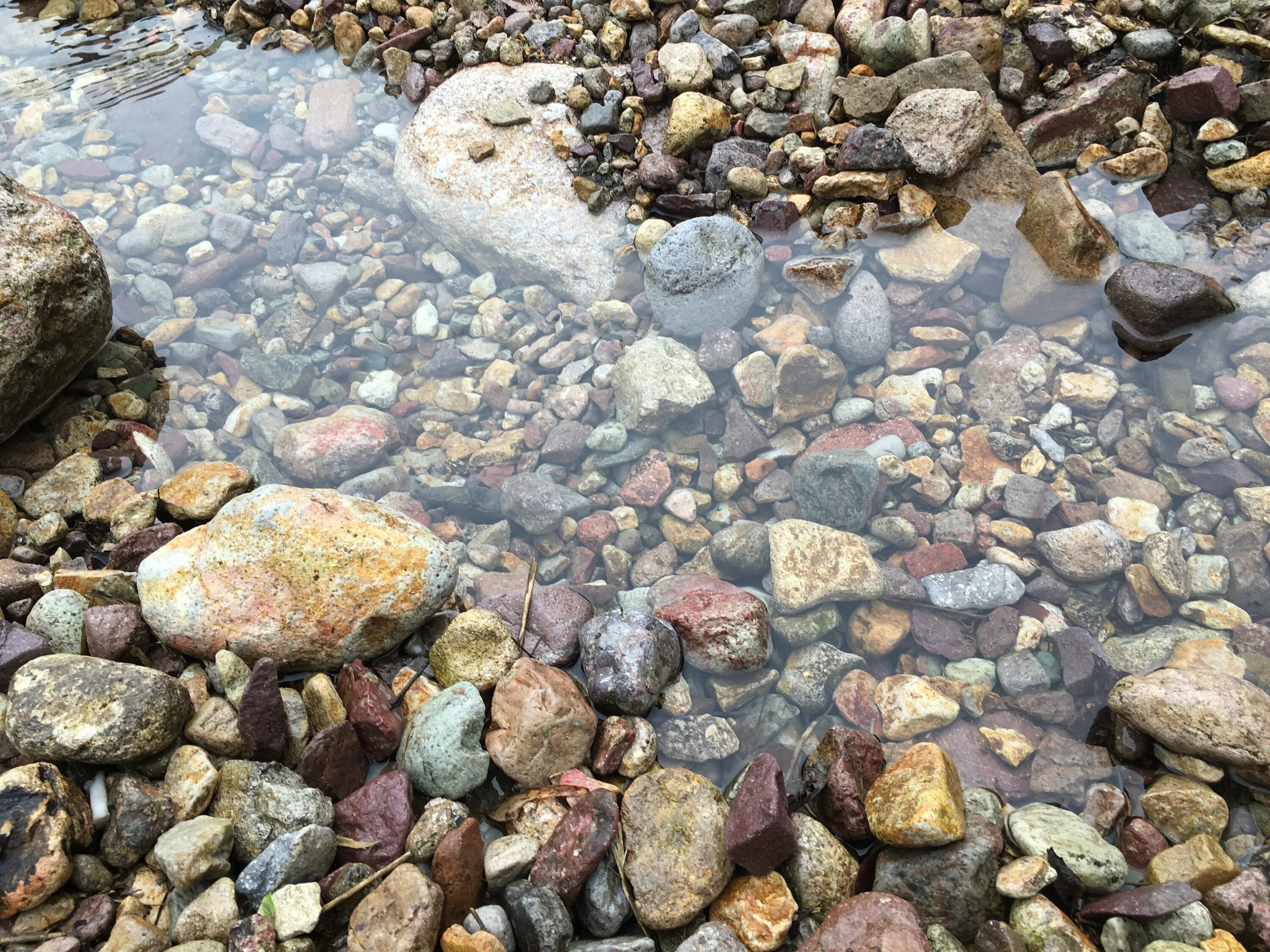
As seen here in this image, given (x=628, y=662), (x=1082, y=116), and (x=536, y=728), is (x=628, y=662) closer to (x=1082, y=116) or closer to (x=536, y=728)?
(x=536, y=728)

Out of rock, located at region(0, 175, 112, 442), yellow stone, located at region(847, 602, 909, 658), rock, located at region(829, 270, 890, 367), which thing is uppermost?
rock, located at region(0, 175, 112, 442)

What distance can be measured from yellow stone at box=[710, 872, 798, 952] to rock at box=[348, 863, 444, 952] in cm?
93

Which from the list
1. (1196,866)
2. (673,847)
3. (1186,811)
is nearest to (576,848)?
(673,847)

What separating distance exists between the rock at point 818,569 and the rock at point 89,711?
2543mm

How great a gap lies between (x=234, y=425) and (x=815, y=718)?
3.71 metres

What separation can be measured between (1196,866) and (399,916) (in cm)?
261

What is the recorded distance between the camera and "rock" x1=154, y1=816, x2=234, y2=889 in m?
2.28

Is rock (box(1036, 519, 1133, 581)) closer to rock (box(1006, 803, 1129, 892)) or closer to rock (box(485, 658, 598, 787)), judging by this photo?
rock (box(1006, 803, 1129, 892))

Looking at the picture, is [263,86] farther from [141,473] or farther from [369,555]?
[369,555]

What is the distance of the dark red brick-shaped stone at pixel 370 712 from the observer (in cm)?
Result: 278

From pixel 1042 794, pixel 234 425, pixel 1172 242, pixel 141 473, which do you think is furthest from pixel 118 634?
pixel 1172 242

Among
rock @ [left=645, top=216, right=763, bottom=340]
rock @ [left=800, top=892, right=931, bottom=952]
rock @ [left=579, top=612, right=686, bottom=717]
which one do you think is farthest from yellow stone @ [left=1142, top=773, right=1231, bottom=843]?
rock @ [left=645, top=216, right=763, bottom=340]

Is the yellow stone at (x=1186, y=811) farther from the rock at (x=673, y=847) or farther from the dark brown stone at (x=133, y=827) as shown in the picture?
the dark brown stone at (x=133, y=827)

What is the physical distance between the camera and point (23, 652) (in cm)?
269
